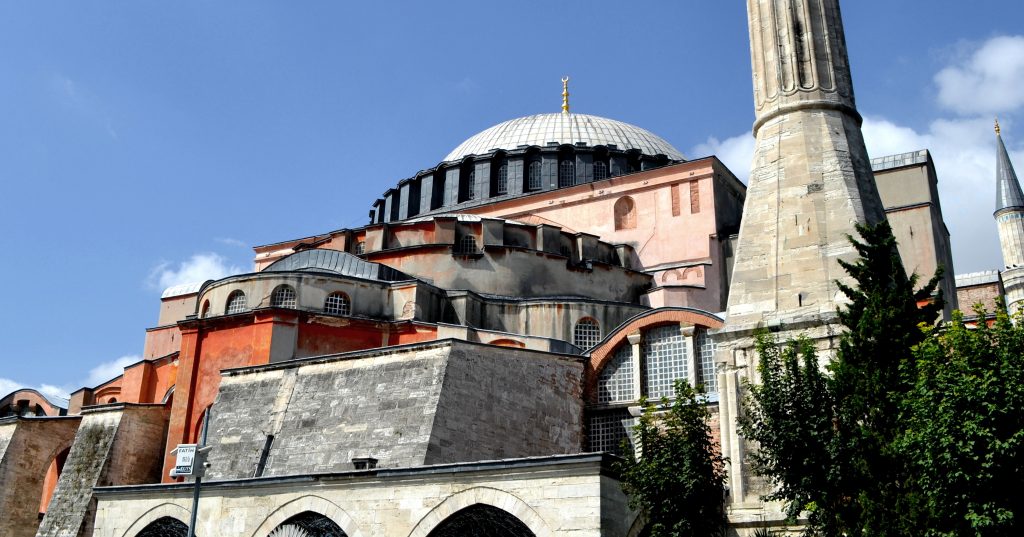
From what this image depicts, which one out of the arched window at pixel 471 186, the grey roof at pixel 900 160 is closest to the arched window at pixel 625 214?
the arched window at pixel 471 186

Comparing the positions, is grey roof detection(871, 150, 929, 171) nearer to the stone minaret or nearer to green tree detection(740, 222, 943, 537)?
the stone minaret

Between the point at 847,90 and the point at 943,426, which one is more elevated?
the point at 847,90

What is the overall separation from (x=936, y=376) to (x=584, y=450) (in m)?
9.55

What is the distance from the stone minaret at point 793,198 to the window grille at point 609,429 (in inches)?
186

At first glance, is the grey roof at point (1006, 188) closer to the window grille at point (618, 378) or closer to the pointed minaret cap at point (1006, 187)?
the pointed minaret cap at point (1006, 187)

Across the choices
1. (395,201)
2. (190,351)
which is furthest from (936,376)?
(395,201)

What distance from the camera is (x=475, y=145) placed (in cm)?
3412

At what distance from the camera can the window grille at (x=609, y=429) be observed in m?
18.7

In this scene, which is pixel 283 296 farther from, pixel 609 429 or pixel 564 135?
pixel 564 135

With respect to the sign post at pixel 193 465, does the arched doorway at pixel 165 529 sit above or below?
below

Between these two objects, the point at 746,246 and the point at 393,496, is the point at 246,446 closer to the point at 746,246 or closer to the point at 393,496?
the point at 393,496

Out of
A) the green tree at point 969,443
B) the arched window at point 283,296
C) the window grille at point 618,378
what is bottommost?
the green tree at point 969,443

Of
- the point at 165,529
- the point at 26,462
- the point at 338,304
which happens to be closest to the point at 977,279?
the point at 338,304

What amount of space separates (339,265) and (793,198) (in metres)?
12.2
